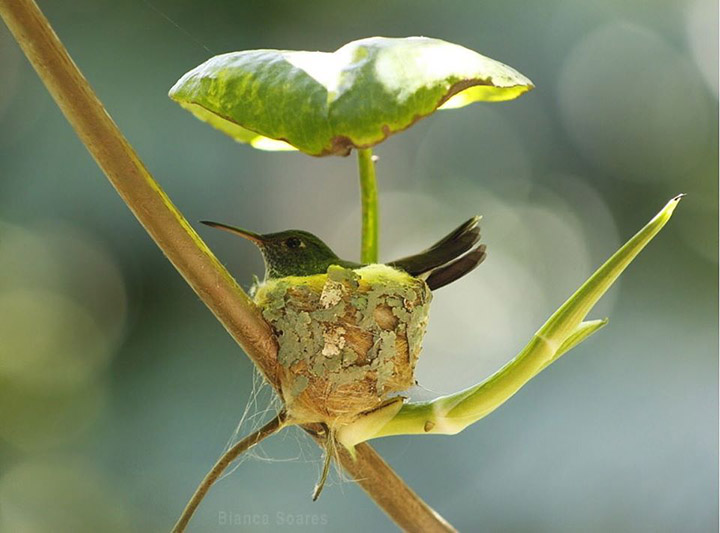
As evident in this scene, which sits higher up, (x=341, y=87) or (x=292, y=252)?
(x=341, y=87)

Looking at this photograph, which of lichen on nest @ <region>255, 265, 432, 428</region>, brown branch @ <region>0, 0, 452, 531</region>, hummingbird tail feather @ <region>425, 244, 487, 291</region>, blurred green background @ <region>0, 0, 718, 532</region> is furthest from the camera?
blurred green background @ <region>0, 0, 718, 532</region>

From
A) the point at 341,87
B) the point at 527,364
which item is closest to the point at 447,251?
the point at 527,364

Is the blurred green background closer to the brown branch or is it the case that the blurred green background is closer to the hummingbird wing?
the hummingbird wing

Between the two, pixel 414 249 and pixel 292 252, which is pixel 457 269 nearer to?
pixel 292 252

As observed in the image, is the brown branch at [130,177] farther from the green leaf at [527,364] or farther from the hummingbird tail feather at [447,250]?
the hummingbird tail feather at [447,250]

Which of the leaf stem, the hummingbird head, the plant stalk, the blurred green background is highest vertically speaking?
the leaf stem

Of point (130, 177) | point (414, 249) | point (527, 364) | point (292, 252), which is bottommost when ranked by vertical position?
point (414, 249)

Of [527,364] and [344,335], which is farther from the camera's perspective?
[344,335]

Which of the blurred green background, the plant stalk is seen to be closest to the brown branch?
the plant stalk

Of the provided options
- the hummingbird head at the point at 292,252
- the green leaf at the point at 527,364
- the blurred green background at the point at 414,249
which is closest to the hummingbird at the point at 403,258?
the hummingbird head at the point at 292,252
